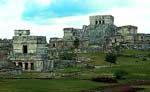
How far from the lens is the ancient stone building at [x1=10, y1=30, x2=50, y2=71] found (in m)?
97.3

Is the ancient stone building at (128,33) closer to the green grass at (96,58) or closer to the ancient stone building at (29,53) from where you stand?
the green grass at (96,58)

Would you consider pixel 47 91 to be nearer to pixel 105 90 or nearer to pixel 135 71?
pixel 105 90

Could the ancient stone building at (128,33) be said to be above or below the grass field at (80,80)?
above

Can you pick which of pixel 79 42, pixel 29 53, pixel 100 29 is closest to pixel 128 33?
pixel 100 29

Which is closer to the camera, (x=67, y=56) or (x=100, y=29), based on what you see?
(x=67, y=56)

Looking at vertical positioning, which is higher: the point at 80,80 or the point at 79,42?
the point at 79,42

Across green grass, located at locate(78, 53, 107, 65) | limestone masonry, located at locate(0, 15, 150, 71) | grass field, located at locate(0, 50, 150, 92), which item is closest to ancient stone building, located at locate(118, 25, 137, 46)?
limestone masonry, located at locate(0, 15, 150, 71)

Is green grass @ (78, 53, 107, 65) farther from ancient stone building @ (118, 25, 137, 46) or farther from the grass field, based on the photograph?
ancient stone building @ (118, 25, 137, 46)

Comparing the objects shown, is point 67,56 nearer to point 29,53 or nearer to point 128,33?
point 29,53

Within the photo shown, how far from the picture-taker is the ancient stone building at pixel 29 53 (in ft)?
319

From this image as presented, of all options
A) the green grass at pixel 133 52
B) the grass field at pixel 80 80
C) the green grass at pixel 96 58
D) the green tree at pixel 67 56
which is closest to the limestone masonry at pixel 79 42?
the green tree at pixel 67 56

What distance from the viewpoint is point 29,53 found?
322ft

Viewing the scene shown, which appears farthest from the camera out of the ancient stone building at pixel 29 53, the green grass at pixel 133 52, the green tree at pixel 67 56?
the green grass at pixel 133 52

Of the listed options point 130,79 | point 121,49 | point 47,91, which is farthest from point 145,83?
point 121,49
